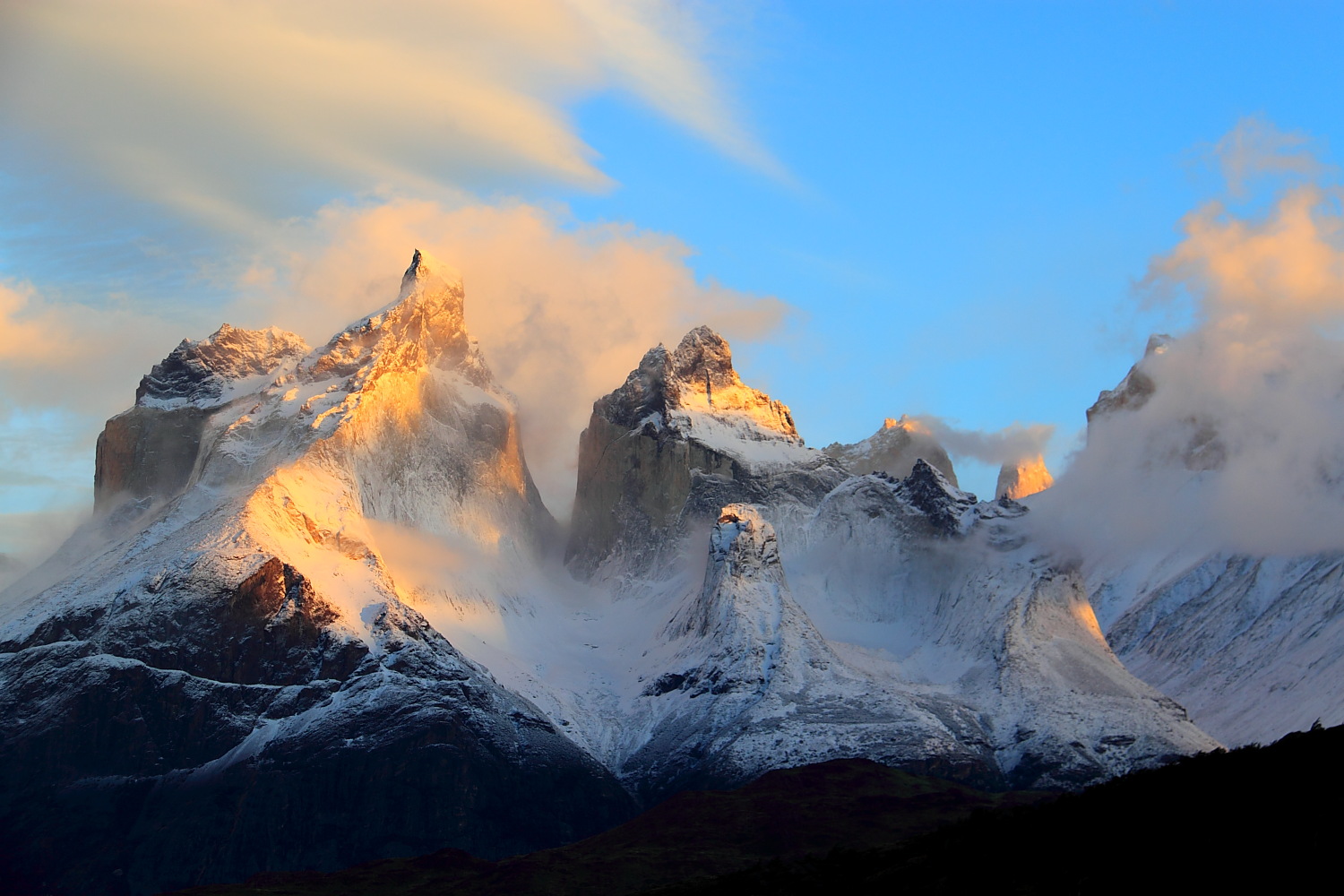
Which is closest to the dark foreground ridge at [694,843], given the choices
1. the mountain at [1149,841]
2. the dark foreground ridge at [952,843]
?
the dark foreground ridge at [952,843]

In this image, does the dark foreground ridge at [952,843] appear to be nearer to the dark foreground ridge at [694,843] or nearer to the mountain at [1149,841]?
the mountain at [1149,841]

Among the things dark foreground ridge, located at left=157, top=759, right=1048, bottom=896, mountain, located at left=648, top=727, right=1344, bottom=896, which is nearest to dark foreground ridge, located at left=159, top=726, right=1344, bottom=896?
mountain, located at left=648, top=727, right=1344, bottom=896

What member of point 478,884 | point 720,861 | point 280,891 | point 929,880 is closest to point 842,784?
point 720,861

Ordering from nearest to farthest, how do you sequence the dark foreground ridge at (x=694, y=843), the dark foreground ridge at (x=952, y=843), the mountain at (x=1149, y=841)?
the mountain at (x=1149, y=841) → the dark foreground ridge at (x=952, y=843) → the dark foreground ridge at (x=694, y=843)

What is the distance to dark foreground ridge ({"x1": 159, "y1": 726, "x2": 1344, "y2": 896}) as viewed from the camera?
9262 centimetres

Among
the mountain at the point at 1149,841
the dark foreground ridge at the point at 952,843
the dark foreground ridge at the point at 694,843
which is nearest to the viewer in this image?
the mountain at the point at 1149,841

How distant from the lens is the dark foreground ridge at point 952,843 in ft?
304

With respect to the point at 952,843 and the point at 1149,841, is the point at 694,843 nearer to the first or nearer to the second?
the point at 952,843

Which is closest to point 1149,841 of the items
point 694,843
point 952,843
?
point 952,843

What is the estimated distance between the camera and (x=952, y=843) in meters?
120

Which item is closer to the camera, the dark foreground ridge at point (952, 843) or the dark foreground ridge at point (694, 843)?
the dark foreground ridge at point (952, 843)

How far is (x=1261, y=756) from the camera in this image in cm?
10919

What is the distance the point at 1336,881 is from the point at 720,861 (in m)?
92.5

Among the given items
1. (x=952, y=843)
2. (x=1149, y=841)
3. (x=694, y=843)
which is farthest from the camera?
(x=694, y=843)
